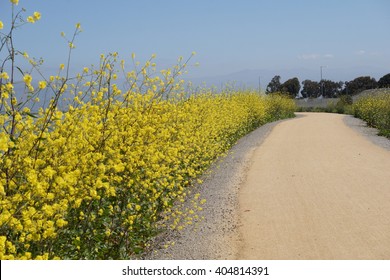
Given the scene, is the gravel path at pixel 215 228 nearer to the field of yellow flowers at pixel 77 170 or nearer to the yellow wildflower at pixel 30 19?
the field of yellow flowers at pixel 77 170

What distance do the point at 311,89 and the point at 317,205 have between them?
64485 mm

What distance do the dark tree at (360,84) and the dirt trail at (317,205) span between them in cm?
5412

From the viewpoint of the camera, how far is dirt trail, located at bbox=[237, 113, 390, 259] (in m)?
5.57

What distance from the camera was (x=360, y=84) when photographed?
6425cm

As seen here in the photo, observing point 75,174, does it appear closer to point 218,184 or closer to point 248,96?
point 218,184

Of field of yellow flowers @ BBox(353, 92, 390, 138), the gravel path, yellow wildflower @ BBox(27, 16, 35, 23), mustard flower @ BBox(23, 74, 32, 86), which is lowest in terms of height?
the gravel path

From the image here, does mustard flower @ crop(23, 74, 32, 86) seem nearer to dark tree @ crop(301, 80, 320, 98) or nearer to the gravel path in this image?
the gravel path

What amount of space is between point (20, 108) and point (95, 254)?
65.3 inches

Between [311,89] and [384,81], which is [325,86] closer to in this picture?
[311,89]

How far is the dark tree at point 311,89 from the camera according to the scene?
2744 inches

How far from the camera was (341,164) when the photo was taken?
34.0 ft

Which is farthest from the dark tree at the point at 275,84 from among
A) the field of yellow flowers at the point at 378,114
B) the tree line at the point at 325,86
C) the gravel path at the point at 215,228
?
the gravel path at the point at 215,228

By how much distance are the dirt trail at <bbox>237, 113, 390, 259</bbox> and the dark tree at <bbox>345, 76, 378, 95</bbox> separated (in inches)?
2131

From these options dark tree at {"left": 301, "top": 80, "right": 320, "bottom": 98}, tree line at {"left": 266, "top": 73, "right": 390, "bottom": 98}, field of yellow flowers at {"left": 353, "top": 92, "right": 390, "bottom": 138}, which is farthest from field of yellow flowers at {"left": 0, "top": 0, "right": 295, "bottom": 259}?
dark tree at {"left": 301, "top": 80, "right": 320, "bottom": 98}
